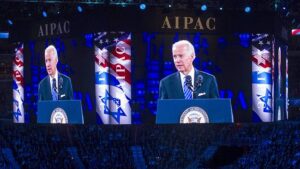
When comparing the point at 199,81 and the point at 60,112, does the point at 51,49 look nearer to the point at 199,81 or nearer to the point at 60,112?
the point at 60,112

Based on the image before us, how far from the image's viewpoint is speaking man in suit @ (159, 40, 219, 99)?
15109 millimetres

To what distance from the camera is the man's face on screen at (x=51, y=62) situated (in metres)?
16.7

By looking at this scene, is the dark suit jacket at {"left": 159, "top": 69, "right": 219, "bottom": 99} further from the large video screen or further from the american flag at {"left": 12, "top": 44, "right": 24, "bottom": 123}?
the american flag at {"left": 12, "top": 44, "right": 24, "bottom": 123}

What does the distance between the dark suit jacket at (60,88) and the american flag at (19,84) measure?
4.41ft

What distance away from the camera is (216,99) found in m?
15.2

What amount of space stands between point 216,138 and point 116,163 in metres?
2.93

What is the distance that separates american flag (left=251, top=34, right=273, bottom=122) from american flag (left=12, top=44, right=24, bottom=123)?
713cm

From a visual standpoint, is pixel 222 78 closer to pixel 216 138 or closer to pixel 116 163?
pixel 216 138

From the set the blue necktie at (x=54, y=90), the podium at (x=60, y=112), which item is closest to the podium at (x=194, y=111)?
the podium at (x=60, y=112)

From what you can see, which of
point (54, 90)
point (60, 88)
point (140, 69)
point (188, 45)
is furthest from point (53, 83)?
point (188, 45)

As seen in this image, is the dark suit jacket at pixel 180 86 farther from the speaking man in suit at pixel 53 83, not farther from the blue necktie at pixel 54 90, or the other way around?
the blue necktie at pixel 54 90

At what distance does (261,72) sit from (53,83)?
5746mm

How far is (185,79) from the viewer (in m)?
15.1

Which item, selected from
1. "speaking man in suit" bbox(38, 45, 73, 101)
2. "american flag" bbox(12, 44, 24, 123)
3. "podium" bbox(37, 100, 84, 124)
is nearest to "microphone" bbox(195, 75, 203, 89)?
"podium" bbox(37, 100, 84, 124)
